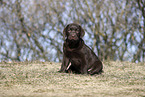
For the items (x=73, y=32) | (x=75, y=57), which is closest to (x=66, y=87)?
(x=75, y=57)

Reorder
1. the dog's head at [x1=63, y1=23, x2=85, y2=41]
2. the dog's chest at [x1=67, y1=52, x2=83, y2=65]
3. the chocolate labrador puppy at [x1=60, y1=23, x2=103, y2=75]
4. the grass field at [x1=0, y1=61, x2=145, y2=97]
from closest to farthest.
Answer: the grass field at [x1=0, y1=61, x2=145, y2=97]
the dog's head at [x1=63, y1=23, x2=85, y2=41]
the chocolate labrador puppy at [x1=60, y1=23, x2=103, y2=75]
the dog's chest at [x1=67, y1=52, x2=83, y2=65]

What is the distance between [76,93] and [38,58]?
20.1ft

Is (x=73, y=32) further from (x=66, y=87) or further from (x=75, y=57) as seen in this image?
(x=66, y=87)

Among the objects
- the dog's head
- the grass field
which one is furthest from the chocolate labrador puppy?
the grass field

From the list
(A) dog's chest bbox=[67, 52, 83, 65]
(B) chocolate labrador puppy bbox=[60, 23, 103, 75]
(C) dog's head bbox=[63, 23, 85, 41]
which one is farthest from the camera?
(A) dog's chest bbox=[67, 52, 83, 65]

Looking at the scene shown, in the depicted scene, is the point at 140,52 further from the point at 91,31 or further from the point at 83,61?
the point at 83,61

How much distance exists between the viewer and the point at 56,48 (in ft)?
35.3

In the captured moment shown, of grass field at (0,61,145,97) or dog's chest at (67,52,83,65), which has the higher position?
dog's chest at (67,52,83,65)

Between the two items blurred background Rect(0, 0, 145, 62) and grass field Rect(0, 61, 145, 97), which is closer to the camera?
grass field Rect(0, 61, 145, 97)

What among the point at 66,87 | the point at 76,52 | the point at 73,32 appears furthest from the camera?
the point at 76,52

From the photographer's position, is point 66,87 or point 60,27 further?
point 60,27

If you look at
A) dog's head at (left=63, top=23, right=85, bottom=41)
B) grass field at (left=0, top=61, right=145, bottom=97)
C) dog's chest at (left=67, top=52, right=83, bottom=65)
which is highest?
dog's head at (left=63, top=23, right=85, bottom=41)

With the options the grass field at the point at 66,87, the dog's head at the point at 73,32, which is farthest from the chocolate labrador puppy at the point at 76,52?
the grass field at the point at 66,87

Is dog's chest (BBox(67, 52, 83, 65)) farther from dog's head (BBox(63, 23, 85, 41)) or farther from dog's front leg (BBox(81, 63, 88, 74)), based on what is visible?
dog's head (BBox(63, 23, 85, 41))
